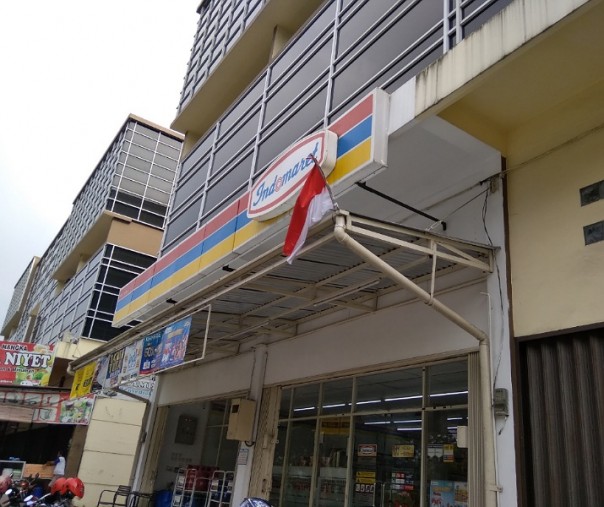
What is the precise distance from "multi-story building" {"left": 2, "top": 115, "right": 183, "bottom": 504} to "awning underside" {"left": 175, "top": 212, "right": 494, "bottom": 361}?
1057 centimetres

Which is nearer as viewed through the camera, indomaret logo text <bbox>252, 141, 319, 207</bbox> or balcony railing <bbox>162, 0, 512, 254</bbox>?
balcony railing <bbox>162, 0, 512, 254</bbox>

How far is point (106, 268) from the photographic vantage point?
24.8 metres

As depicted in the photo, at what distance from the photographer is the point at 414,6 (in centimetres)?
729

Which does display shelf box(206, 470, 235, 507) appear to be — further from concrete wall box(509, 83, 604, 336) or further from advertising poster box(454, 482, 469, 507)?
concrete wall box(509, 83, 604, 336)

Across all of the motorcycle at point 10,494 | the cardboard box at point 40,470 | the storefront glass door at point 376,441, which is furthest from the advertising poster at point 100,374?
the cardboard box at point 40,470

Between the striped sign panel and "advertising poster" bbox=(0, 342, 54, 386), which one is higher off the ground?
the striped sign panel

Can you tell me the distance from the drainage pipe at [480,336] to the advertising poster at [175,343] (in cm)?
376

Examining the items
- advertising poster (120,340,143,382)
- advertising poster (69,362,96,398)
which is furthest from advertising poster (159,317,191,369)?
advertising poster (69,362,96,398)

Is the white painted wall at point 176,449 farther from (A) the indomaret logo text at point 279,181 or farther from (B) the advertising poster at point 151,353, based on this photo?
(A) the indomaret logo text at point 279,181

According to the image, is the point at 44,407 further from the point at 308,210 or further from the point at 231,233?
the point at 308,210

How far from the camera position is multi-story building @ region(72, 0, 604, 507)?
211 inches

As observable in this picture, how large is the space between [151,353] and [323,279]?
334 cm

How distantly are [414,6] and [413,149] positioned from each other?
2051 mm

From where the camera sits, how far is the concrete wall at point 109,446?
1878 centimetres
